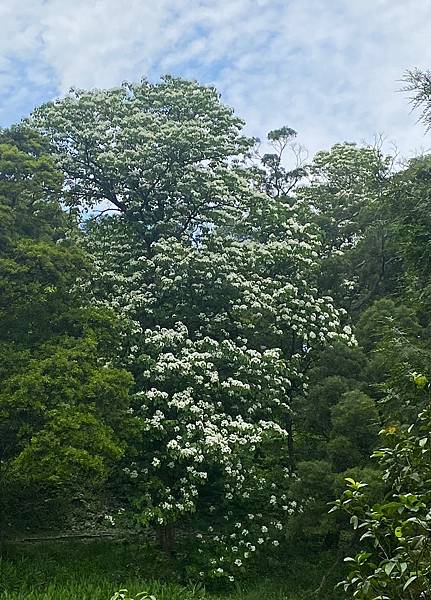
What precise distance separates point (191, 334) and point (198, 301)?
64cm

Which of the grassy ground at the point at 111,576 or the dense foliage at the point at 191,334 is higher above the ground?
the dense foliage at the point at 191,334

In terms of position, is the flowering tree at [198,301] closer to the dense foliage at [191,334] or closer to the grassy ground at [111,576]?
the dense foliage at [191,334]

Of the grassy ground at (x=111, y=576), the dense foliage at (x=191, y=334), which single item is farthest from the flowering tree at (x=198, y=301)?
the grassy ground at (x=111, y=576)

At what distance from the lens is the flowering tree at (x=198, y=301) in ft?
36.5

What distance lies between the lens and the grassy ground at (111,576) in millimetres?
9281

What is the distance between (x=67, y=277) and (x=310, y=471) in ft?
15.0

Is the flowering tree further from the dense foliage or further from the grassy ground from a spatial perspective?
the grassy ground

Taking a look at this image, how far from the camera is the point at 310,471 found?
999cm

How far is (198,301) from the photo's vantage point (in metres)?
13.2

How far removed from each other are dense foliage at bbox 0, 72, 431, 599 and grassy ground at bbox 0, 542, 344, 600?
0.47 metres

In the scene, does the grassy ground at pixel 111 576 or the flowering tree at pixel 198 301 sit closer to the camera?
the grassy ground at pixel 111 576

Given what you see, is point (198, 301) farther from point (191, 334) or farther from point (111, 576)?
point (111, 576)

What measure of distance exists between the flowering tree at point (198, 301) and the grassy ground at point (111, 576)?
25.0 inches

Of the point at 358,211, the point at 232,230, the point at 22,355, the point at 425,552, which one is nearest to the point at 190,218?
the point at 232,230
